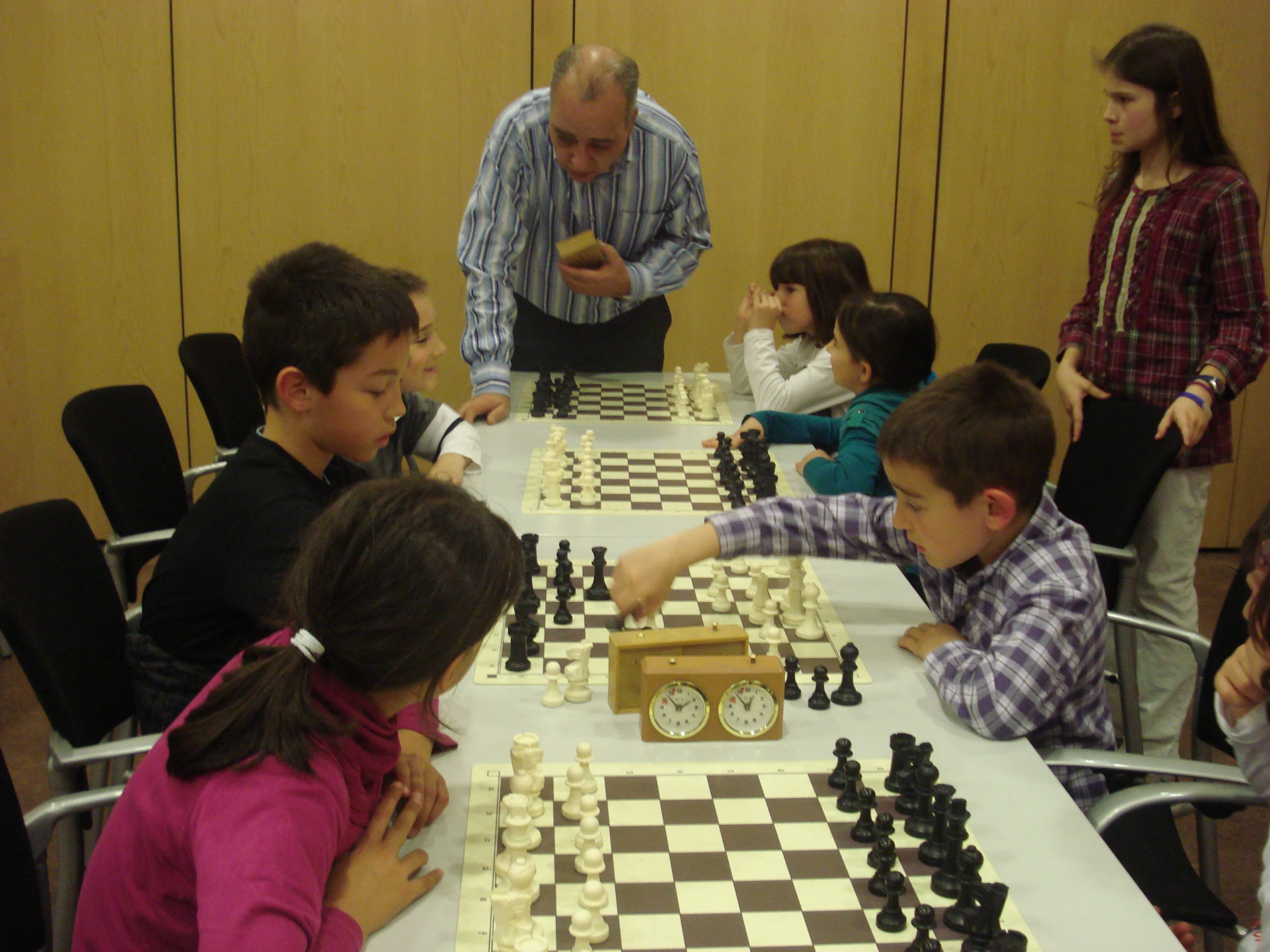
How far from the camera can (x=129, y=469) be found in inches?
112

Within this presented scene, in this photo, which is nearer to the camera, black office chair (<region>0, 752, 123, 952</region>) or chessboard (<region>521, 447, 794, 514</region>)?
black office chair (<region>0, 752, 123, 952</region>)

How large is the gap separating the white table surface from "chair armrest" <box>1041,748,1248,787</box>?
4.5 inches

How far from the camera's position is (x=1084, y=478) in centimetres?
299

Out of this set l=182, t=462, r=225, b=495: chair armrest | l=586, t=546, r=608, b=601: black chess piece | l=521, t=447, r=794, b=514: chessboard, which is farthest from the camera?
l=182, t=462, r=225, b=495: chair armrest

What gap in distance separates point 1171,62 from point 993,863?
2410 millimetres

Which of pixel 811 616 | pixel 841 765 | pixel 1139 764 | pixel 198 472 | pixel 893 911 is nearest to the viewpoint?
pixel 893 911

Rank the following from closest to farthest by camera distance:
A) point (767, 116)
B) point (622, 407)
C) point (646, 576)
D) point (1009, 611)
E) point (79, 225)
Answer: point (1009, 611) → point (646, 576) → point (622, 407) → point (79, 225) → point (767, 116)

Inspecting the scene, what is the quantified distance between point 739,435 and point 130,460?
155 centimetres

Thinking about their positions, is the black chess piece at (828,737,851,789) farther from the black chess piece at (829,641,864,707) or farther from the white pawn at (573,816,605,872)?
the white pawn at (573,816,605,872)

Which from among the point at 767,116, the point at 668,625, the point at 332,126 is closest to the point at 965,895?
the point at 668,625

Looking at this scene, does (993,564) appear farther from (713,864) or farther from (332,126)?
(332,126)

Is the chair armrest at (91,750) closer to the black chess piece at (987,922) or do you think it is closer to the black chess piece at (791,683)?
the black chess piece at (791,683)

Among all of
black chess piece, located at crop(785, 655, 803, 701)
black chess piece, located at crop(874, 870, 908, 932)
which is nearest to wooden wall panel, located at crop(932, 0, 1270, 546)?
black chess piece, located at crop(785, 655, 803, 701)

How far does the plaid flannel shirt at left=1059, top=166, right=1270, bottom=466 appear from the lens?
297cm
